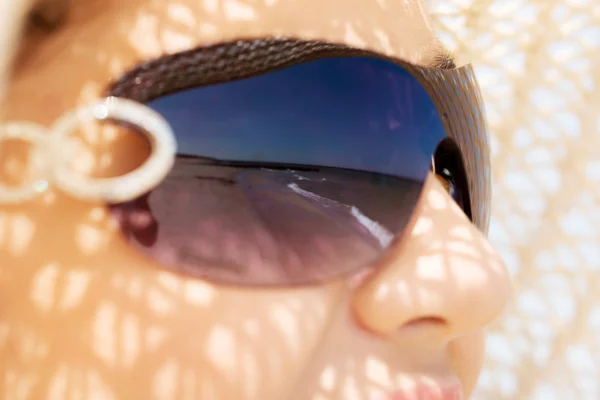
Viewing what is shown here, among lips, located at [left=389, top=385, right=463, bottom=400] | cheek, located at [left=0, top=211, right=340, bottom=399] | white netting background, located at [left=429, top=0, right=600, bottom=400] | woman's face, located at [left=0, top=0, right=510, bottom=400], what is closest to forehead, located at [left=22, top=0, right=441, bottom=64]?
woman's face, located at [left=0, top=0, right=510, bottom=400]

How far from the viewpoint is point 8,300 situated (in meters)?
0.33

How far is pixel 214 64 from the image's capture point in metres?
0.38

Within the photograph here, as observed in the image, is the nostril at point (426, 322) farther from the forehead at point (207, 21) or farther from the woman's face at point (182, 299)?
the forehead at point (207, 21)

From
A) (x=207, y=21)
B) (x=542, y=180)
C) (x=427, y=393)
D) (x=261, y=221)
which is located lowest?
(x=542, y=180)

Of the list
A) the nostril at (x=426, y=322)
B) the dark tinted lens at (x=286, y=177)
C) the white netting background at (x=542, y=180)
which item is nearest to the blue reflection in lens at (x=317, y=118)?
the dark tinted lens at (x=286, y=177)

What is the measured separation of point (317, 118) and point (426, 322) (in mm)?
175

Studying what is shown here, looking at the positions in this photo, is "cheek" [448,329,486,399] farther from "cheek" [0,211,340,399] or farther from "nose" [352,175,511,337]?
"cheek" [0,211,340,399]

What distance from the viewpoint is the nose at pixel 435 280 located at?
1.36 feet

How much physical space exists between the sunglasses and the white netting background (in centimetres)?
50

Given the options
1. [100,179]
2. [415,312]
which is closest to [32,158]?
[100,179]

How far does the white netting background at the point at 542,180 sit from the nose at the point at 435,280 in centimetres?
49

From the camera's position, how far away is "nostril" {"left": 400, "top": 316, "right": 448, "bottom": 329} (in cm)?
43

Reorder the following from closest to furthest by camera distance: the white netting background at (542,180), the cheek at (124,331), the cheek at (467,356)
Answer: the cheek at (124,331)
the cheek at (467,356)
the white netting background at (542,180)

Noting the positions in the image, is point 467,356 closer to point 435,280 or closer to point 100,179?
point 435,280
